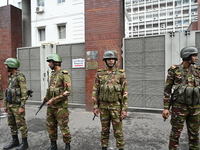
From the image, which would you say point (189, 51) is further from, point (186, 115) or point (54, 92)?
point (54, 92)

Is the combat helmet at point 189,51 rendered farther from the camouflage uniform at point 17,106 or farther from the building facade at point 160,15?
the building facade at point 160,15

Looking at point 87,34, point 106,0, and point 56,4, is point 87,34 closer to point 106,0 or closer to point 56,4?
point 106,0

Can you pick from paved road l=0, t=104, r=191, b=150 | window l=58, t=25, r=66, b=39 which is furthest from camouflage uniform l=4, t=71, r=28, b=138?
window l=58, t=25, r=66, b=39

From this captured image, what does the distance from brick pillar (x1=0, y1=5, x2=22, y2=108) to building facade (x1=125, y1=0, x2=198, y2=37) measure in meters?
36.6

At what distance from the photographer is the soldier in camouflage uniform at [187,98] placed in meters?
2.26

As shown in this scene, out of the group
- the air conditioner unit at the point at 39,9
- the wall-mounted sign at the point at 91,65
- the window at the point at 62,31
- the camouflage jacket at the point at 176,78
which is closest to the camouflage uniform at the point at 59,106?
→ the camouflage jacket at the point at 176,78

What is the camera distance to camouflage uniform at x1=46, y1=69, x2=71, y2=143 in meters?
2.72

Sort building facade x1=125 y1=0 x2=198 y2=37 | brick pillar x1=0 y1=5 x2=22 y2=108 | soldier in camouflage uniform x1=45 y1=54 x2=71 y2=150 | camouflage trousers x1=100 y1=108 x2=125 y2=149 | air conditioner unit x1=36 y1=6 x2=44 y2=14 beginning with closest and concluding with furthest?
camouflage trousers x1=100 y1=108 x2=125 y2=149 < soldier in camouflage uniform x1=45 y1=54 x2=71 y2=150 < brick pillar x1=0 y1=5 x2=22 y2=108 < air conditioner unit x1=36 y1=6 x2=44 y2=14 < building facade x1=125 y1=0 x2=198 y2=37

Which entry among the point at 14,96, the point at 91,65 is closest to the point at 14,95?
the point at 14,96

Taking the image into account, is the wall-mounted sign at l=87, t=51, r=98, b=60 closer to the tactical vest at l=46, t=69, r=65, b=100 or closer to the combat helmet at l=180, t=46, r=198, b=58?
the tactical vest at l=46, t=69, r=65, b=100

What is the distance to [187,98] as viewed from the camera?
2.25 meters

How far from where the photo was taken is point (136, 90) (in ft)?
17.3

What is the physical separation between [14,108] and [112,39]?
12.4ft

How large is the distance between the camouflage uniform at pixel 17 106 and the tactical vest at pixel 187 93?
115 inches
